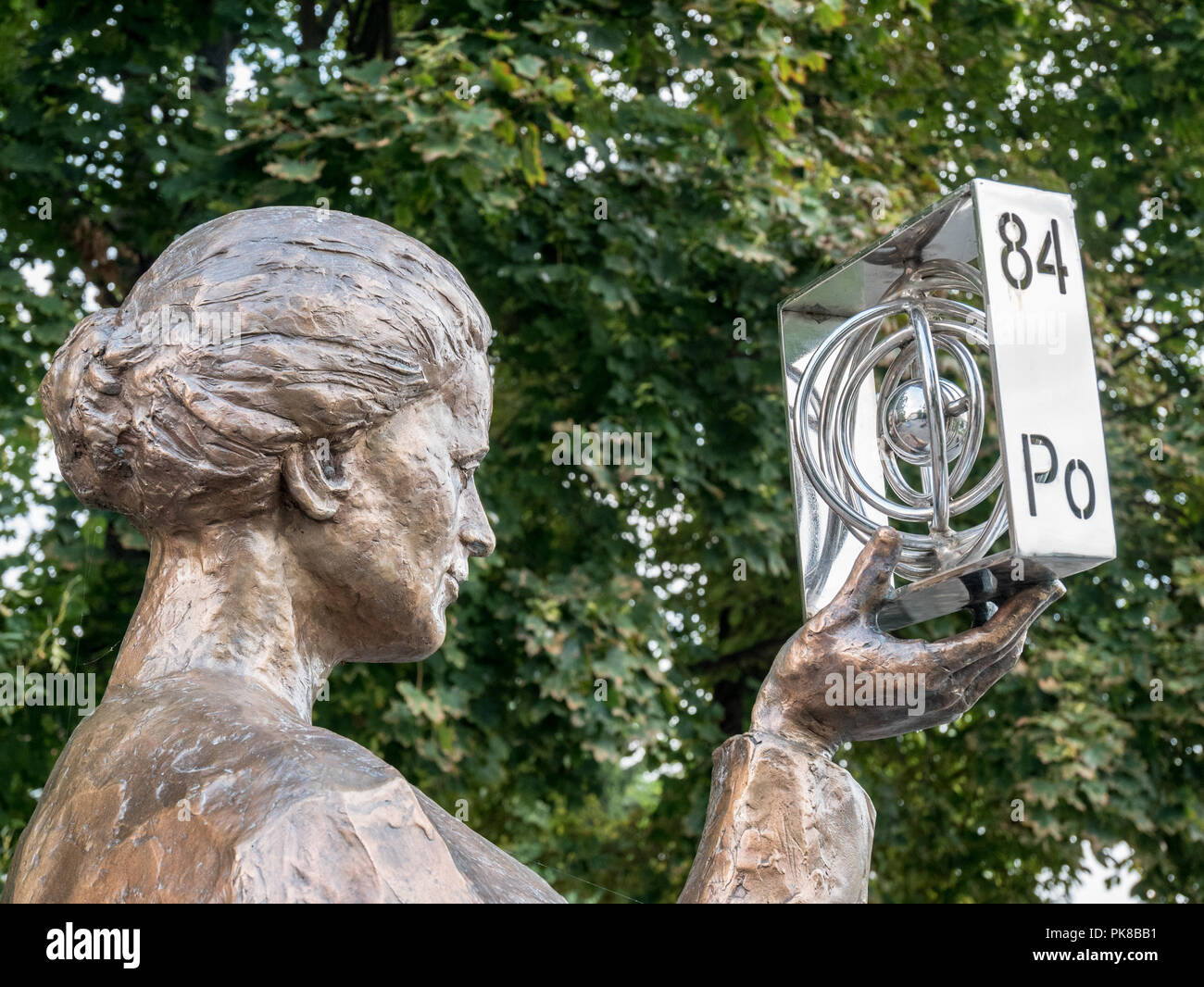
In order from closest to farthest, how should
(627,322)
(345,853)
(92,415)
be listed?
1. (345,853)
2. (92,415)
3. (627,322)

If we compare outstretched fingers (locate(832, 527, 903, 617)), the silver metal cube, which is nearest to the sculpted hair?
outstretched fingers (locate(832, 527, 903, 617))

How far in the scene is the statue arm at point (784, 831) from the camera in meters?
2.30

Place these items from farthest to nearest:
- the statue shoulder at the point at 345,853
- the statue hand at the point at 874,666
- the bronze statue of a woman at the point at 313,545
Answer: the statue hand at the point at 874,666
the bronze statue of a woman at the point at 313,545
the statue shoulder at the point at 345,853

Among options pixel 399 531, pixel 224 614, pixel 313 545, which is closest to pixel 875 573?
pixel 399 531

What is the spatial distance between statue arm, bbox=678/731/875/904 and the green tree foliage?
355cm

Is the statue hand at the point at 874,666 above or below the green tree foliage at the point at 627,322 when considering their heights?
below

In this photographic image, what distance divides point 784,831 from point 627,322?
5268 millimetres

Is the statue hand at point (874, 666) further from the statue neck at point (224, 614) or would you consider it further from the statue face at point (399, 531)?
the statue neck at point (224, 614)

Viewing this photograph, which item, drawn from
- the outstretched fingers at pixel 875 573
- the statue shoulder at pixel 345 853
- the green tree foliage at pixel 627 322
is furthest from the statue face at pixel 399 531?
the green tree foliage at pixel 627 322

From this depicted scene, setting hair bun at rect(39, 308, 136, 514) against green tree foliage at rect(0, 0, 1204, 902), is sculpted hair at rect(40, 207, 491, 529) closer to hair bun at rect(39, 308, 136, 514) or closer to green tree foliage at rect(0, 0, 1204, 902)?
hair bun at rect(39, 308, 136, 514)

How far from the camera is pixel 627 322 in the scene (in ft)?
24.4

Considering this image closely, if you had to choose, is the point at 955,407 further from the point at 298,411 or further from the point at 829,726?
the point at 298,411
